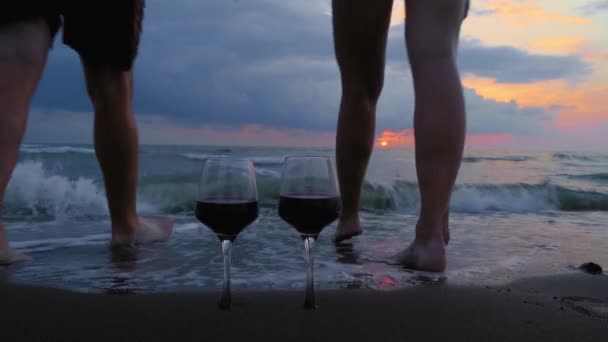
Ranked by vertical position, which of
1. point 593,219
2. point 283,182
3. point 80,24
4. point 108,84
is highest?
point 80,24

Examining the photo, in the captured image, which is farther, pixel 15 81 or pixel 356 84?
pixel 356 84

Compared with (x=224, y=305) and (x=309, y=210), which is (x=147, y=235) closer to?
(x=224, y=305)

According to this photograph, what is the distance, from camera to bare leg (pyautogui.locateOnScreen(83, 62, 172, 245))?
2568mm

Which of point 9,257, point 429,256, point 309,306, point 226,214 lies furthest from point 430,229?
point 9,257

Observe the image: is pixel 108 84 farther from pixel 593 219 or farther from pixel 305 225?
pixel 593 219

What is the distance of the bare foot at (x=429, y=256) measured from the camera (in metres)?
2.12

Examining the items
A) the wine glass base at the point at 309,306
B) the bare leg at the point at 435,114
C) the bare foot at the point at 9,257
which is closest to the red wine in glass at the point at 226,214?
the wine glass base at the point at 309,306

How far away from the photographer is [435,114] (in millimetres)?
2070

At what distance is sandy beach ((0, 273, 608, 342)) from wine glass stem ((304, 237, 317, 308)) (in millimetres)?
34

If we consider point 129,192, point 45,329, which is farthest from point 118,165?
point 45,329

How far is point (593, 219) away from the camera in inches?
203

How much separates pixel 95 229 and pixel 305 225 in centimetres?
262

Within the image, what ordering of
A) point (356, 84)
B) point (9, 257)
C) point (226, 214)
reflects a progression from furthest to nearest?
point (356, 84) → point (9, 257) → point (226, 214)

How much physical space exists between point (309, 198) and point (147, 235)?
168 cm
